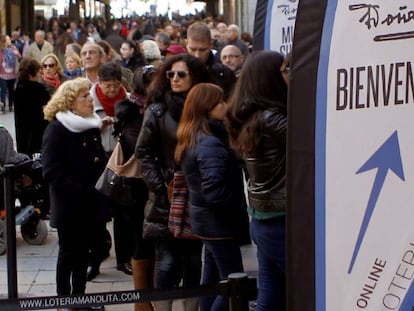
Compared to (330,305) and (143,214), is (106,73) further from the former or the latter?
(330,305)

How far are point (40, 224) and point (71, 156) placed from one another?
9.22 feet

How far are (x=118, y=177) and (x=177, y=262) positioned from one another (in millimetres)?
794

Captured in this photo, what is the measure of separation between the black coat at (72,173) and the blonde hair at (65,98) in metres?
0.08

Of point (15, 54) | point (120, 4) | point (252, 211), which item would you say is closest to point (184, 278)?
point (252, 211)

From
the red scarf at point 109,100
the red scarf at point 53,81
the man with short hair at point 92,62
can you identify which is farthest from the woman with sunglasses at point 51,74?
the red scarf at point 109,100

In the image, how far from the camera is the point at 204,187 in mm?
4922

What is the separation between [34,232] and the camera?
28.9 ft

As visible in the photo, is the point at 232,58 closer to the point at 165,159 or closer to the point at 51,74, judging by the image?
the point at 51,74

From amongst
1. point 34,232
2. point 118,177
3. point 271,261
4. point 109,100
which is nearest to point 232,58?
point 34,232

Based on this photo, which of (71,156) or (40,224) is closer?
(71,156)

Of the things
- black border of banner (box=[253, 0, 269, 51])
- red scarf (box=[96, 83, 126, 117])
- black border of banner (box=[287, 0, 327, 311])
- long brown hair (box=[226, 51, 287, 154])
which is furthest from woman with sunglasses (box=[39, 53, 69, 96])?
black border of banner (box=[287, 0, 327, 311])

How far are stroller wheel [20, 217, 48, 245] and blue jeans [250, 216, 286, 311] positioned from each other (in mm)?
4644

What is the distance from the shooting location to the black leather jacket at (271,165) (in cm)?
409

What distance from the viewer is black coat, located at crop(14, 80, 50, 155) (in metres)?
9.46
